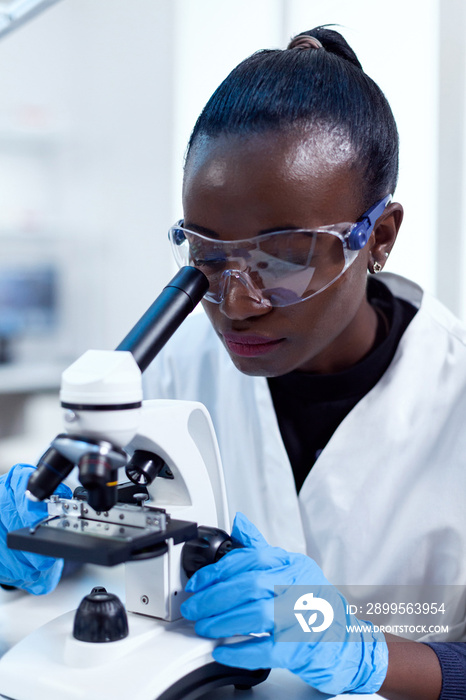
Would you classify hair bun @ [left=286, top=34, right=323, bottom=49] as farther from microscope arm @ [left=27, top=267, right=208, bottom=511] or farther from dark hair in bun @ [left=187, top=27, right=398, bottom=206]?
microscope arm @ [left=27, top=267, right=208, bottom=511]

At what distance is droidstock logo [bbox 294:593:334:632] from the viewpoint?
88 centimetres

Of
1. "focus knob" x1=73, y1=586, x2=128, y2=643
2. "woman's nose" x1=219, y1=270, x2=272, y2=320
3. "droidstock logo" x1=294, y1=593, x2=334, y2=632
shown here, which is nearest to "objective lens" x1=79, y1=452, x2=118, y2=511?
"focus knob" x1=73, y1=586, x2=128, y2=643

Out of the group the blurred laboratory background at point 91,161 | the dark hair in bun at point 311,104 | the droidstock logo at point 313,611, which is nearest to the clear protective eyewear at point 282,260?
the dark hair in bun at point 311,104

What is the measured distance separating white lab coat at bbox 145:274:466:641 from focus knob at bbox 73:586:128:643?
1.93ft

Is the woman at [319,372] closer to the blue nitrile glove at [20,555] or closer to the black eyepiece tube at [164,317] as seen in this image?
the black eyepiece tube at [164,317]

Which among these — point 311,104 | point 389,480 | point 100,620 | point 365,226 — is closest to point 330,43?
point 311,104

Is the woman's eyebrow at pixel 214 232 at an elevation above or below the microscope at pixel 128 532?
above

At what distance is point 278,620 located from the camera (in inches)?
33.3

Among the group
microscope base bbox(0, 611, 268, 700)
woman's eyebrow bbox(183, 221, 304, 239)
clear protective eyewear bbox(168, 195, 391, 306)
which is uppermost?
woman's eyebrow bbox(183, 221, 304, 239)

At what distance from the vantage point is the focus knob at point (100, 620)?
31.1 inches

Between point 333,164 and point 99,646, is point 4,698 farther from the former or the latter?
point 333,164

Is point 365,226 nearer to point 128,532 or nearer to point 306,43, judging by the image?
point 306,43

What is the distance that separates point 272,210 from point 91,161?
3.91 meters

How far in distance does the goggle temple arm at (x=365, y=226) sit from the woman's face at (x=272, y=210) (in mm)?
19
